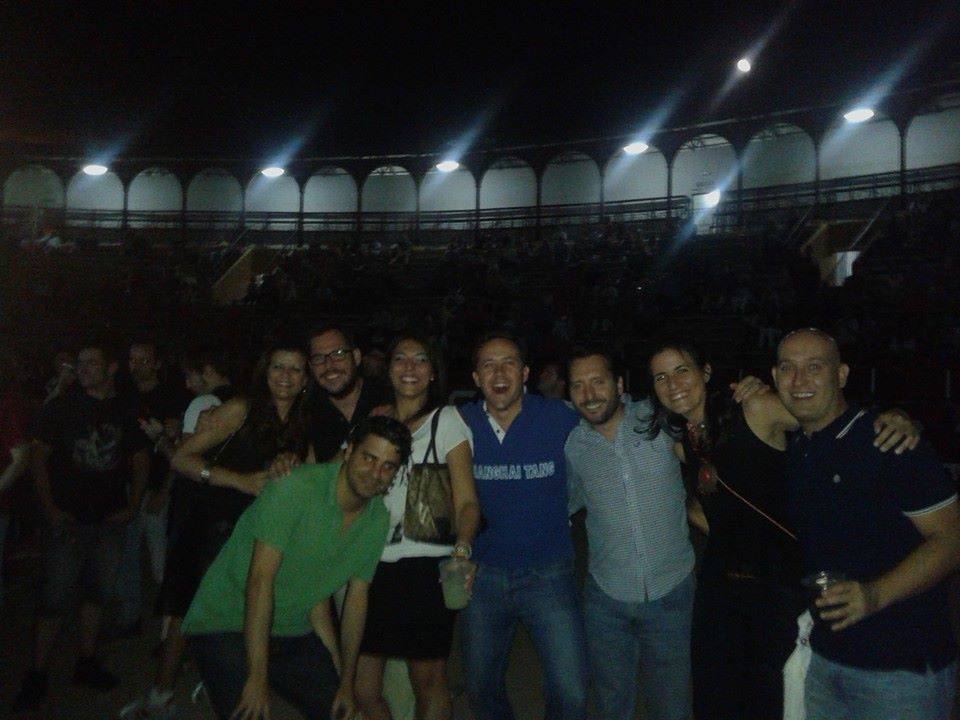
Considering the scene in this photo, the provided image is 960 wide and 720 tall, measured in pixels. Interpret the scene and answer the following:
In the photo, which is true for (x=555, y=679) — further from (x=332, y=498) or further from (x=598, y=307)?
(x=598, y=307)

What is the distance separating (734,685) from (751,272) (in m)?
16.8

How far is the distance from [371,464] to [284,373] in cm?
117

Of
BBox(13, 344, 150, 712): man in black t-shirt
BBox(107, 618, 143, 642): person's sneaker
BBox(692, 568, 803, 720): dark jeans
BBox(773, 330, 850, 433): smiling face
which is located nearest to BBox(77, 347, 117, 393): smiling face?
BBox(13, 344, 150, 712): man in black t-shirt

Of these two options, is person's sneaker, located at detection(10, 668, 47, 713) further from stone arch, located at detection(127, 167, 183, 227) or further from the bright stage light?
stone arch, located at detection(127, 167, 183, 227)

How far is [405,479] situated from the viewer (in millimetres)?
3676

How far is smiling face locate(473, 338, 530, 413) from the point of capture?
3.80m

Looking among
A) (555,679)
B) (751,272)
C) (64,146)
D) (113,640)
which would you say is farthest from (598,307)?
(64,146)

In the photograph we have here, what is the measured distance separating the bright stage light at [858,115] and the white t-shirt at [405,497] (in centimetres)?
2397

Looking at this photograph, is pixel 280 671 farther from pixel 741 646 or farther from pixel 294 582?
pixel 741 646

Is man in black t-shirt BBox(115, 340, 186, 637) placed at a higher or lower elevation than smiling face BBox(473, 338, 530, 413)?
lower

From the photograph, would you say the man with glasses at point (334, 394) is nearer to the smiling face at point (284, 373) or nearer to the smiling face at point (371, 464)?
the smiling face at point (284, 373)

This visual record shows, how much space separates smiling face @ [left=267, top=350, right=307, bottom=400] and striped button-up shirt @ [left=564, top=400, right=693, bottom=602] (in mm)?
1511

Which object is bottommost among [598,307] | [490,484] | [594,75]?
[490,484]

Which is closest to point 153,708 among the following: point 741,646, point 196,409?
point 196,409
